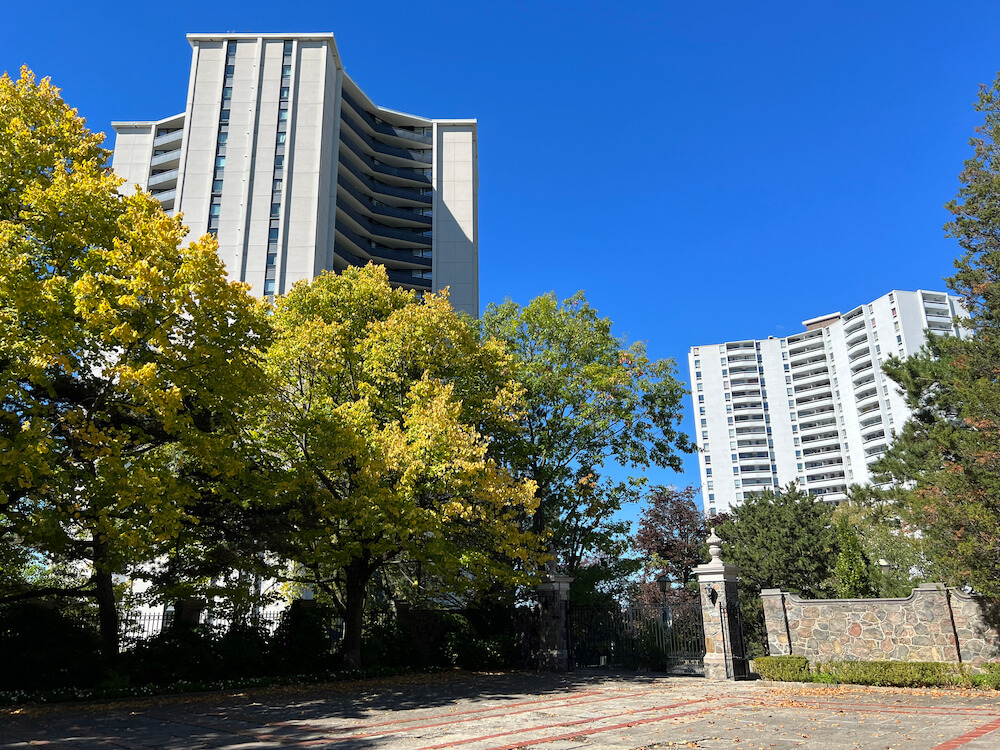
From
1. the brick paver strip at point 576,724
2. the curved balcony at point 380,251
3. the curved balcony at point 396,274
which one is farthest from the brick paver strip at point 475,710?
the curved balcony at point 380,251

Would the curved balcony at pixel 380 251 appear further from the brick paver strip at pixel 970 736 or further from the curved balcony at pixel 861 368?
the curved balcony at pixel 861 368

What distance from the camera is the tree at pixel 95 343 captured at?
A: 1116 cm

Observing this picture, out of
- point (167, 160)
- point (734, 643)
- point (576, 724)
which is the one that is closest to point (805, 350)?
point (167, 160)

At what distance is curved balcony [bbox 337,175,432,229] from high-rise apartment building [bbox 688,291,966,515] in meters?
68.8

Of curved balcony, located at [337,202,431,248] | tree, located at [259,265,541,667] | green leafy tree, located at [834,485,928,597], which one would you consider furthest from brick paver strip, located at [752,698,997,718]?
curved balcony, located at [337,202,431,248]

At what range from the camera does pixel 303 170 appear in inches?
2106

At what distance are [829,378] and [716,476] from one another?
1016 inches

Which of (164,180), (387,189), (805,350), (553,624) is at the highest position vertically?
(805,350)

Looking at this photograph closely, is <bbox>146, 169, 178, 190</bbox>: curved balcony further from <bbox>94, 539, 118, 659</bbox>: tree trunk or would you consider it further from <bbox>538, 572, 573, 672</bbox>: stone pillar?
<bbox>538, 572, 573, 672</bbox>: stone pillar

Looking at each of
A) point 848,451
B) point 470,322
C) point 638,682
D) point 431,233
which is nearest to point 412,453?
point 638,682

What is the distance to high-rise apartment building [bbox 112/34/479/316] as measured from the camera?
52031 mm

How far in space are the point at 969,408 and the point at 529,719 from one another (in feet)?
41.2

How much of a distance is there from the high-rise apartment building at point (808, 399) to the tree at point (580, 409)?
86.6 meters

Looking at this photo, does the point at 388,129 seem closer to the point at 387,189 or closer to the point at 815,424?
the point at 387,189
